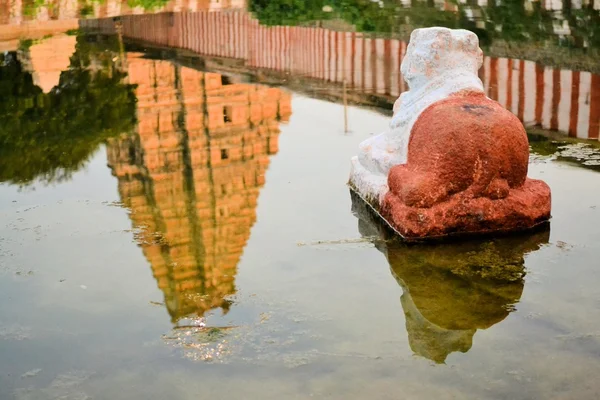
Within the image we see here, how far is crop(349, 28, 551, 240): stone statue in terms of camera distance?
26.1 feet

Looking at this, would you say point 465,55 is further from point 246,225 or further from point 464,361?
point 464,361

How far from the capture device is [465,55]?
28.6 ft

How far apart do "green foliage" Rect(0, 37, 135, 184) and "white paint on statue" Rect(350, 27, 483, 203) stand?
3.99 metres

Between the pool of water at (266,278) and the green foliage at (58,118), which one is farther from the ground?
the green foliage at (58,118)

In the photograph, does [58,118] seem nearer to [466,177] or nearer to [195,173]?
[195,173]

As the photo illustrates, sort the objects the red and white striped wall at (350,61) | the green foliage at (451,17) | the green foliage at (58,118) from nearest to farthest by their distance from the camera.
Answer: the green foliage at (58,118) < the red and white striped wall at (350,61) < the green foliage at (451,17)

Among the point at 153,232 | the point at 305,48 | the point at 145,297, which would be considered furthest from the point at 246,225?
the point at 305,48

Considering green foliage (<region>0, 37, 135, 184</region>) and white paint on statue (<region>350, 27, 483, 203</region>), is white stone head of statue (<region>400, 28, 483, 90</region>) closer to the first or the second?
white paint on statue (<region>350, 27, 483, 203</region>)

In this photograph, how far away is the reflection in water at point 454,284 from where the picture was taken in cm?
652

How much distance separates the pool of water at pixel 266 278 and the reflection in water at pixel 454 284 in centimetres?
2

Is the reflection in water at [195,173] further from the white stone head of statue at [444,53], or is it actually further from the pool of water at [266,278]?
the white stone head of statue at [444,53]

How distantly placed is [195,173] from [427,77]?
11.5 feet

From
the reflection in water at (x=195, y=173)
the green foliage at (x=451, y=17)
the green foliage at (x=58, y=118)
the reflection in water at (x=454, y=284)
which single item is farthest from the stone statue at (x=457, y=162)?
the green foliage at (x=451, y=17)

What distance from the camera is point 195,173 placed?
36.8ft
